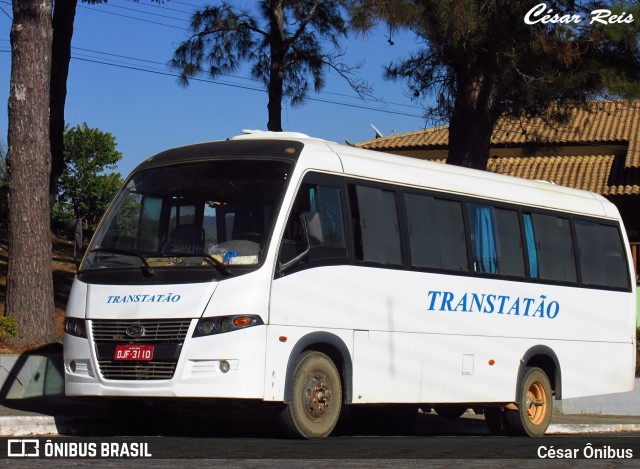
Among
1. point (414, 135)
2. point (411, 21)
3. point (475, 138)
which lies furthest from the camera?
point (414, 135)

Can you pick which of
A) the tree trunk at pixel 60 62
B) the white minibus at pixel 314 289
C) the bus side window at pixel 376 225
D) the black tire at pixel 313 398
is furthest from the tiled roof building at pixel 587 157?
the black tire at pixel 313 398

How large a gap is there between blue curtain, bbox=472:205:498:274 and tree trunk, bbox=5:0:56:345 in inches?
224

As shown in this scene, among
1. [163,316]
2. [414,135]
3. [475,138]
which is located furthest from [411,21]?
[414,135]

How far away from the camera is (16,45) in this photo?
16.0 meters

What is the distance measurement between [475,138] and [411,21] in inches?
110

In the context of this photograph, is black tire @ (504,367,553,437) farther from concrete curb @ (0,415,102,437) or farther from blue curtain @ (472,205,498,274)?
concrete curb @ (0,415,102,437)

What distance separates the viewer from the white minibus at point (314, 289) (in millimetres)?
10789

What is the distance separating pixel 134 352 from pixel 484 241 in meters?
4.87

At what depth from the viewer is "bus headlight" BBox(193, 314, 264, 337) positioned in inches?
419

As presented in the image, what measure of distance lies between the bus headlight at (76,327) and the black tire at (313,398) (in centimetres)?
203

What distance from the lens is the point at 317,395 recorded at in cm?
1134

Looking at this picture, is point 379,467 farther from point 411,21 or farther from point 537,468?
point 411,21

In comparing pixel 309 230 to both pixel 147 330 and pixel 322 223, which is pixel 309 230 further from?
pixel 147 330

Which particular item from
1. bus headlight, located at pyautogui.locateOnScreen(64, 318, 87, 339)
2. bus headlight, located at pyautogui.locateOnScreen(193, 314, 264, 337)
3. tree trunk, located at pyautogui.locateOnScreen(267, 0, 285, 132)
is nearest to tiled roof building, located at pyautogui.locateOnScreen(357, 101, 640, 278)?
tree trunk, located at pyautogui.locateOnScreen(267, 0, 285, 132)
